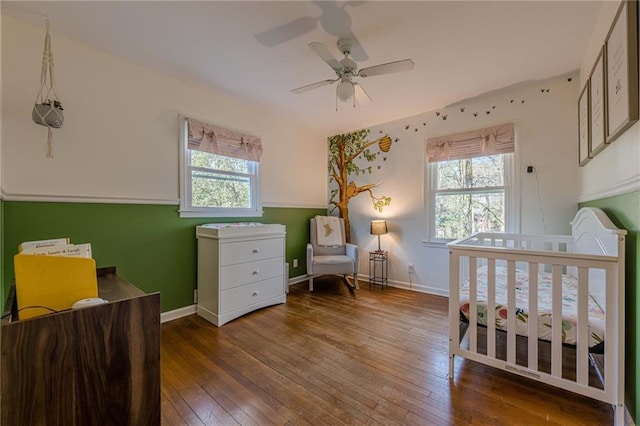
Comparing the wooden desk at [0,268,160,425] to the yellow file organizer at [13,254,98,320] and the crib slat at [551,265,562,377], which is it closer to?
the yellow file organizer at [13,254,98,320]

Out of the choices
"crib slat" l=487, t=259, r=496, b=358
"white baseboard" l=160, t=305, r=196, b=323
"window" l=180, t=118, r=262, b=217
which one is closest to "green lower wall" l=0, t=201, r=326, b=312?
"white baseboard" l=160, t=305, r=196, b=323

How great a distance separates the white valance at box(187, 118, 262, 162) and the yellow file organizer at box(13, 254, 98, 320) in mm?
2079

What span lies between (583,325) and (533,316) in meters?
0.21

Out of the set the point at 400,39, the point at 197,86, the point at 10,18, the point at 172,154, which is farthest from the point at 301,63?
the point at 10,18

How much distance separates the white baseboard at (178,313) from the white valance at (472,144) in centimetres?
344

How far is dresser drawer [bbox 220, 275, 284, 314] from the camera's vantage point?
2.61 meters

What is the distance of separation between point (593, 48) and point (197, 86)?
11.7ft

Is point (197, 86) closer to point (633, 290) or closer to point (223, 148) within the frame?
point (223, 148)

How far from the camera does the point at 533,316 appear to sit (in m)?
1.52

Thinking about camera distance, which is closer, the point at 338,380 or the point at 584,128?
the point at 338,380

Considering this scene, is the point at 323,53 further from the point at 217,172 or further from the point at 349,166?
the point at 349,166

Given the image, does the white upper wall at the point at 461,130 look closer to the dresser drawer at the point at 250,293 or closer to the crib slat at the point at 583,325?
the dresser drawer at the point at 250,293

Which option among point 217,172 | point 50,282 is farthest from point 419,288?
point 50,282

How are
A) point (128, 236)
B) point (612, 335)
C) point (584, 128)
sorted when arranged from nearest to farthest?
1. point (612, 335)
2. point (584, 128)
3. point (128, 236)
